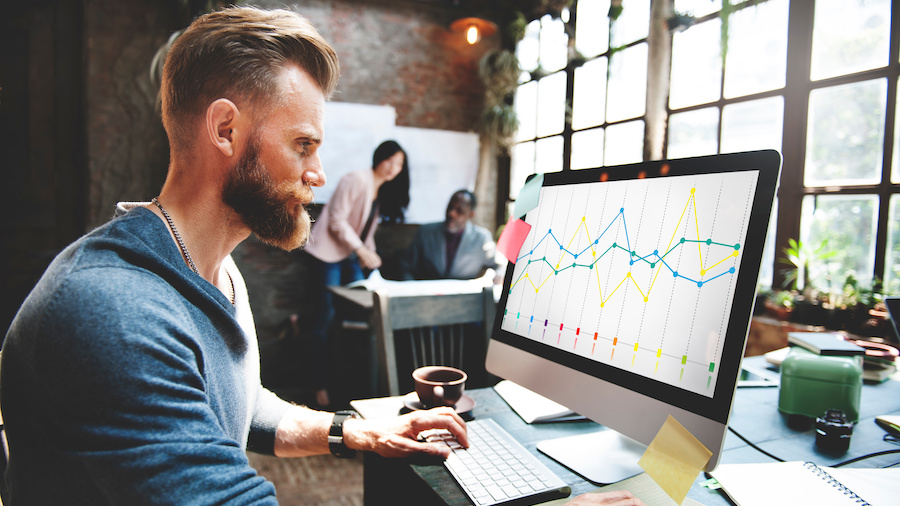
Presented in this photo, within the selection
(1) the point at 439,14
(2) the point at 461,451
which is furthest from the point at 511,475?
(1) the point at 439,14

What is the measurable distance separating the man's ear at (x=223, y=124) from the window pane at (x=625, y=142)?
2.72 meters

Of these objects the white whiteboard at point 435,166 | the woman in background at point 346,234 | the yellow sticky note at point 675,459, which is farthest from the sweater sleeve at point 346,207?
the yellow sticky note at point 675,459

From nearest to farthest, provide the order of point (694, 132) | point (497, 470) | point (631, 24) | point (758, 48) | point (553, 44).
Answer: point (497, 470) < point (758, 48) < point (694, 132) < point (631, 24) < point (553, 44)

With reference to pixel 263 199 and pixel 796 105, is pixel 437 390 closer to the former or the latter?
pixel 263 199

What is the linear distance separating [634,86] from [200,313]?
10.4 feet

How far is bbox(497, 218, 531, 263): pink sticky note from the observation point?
1023 mm

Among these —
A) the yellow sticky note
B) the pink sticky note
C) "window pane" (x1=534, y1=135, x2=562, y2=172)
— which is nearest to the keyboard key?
the yellow sticky note

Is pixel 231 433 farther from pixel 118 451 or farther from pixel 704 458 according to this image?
pixel 704 458

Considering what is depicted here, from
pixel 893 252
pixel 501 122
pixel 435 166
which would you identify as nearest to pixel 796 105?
pixel 893 252

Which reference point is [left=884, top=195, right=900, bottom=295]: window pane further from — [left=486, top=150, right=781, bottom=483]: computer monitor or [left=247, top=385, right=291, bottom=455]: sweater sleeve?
[left=247, top=385, right=291, bottom=455]: sweater sleeve

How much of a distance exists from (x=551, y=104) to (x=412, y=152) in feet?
4.10

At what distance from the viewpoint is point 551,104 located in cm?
398

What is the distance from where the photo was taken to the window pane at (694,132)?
2.70 meters

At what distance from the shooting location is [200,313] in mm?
705
